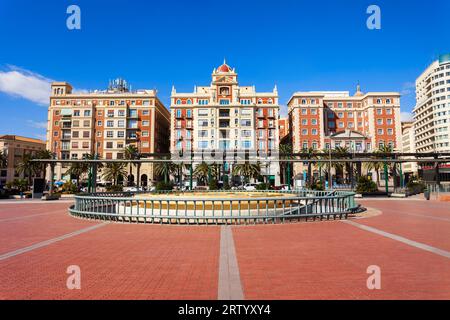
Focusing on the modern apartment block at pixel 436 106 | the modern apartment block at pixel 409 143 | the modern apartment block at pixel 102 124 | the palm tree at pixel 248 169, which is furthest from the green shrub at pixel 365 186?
the modern apartment block at pixel 409 143

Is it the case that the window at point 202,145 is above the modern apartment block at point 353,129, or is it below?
below

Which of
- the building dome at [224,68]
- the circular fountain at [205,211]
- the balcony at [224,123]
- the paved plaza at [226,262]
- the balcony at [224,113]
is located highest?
the building dome at [224,68]

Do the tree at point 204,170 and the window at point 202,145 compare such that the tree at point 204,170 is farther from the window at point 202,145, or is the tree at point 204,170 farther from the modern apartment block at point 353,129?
the modern apartment block at point 353,129

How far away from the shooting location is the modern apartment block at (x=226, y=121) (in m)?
67.2

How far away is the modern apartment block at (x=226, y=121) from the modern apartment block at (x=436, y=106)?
172 feet

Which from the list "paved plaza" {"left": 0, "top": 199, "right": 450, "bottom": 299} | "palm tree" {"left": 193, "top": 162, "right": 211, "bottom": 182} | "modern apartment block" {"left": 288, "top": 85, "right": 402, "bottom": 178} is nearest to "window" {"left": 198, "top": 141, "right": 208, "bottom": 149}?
"palm tree" {"left": 193, "top": 162, "right": 211, "bottom": 182}

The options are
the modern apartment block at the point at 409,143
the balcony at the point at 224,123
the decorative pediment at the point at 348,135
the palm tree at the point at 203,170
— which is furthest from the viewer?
the modern apartment block at the point at 409,143

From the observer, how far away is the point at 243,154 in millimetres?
66312

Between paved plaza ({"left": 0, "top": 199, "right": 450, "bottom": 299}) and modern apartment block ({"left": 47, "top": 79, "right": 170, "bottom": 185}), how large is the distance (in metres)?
60.2

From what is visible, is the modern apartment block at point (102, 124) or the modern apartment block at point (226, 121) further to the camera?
the modern apartment block at point (102, 124)

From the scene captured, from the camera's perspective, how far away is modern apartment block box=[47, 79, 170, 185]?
227 ft

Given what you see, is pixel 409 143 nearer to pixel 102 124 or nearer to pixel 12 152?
pixel 102 124

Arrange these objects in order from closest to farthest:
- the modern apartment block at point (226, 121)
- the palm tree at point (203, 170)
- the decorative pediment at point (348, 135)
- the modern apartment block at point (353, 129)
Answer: the palm tree at point (203, 170), the modern apartment block at point (226, 121), the decorative pediment at point (348, 135), the modern apartment block at point (353, 129)
